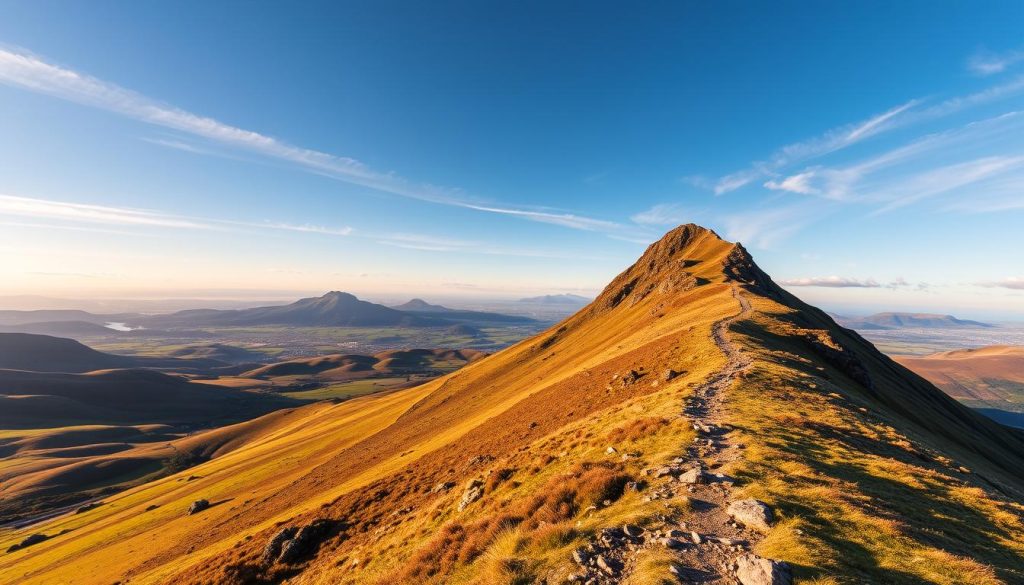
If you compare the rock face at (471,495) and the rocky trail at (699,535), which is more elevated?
the rocky trail at (699,535)

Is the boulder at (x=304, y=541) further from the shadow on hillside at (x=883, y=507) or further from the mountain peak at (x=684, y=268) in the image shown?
the mountain peak at (x=684, y=268)

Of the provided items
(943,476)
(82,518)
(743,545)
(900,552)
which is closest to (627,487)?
(743,545)

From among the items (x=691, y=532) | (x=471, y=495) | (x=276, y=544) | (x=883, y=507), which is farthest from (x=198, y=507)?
(x=883, y=507)

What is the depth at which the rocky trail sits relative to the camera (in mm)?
Result: 10016

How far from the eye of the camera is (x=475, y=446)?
39.5m

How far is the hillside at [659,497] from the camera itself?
36.4ft

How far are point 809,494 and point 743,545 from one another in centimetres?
434

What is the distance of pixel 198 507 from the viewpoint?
59.8 m

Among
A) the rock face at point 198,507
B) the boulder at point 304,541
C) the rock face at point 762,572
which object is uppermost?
the rock face at point 762,572

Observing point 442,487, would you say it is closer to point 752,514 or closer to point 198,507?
point 752,514

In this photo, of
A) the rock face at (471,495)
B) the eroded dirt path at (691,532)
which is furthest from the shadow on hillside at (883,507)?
the rock face at (471,495)

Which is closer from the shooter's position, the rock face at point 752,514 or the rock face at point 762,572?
the rock face at point 762,572

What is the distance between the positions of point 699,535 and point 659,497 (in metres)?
2.88

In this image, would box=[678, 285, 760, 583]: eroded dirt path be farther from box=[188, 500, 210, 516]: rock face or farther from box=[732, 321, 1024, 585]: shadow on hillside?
box=[188, 500, 210, 516]: rock face
